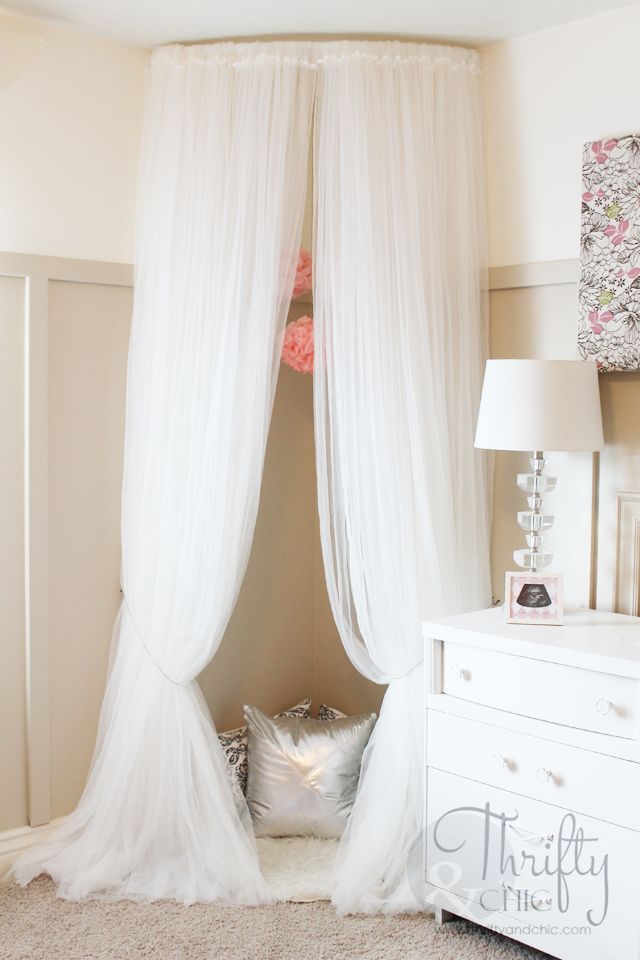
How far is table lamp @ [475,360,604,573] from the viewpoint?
251 centimetres

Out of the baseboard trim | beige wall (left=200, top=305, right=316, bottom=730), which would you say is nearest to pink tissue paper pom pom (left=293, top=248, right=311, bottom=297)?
beige wall (left=200, top=305, right=316, bottom=730)

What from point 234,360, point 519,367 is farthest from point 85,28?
point 519,367

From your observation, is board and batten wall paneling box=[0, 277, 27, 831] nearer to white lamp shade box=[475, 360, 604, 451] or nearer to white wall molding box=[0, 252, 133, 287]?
white wall molding box=[0, 252, 133, 287]

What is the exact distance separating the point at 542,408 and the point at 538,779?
0.90 m

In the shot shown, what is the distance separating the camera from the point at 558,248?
112 inches

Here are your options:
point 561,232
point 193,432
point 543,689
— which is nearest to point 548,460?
point 561,232

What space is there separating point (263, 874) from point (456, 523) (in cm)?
114

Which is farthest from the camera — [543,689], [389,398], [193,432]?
[193,432]

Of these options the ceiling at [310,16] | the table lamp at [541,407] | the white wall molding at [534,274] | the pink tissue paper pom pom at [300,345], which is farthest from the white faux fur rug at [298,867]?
the ceiling at [310,16]

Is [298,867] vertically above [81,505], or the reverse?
[81,505]

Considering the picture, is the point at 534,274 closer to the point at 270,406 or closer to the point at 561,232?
the point at 561,232

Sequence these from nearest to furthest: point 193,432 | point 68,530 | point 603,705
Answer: point 603,705 < point 193,432 < point 68,530

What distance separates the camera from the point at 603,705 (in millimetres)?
2219

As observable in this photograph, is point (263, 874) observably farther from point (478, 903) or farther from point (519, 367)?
point (519, 367)
